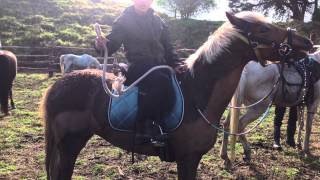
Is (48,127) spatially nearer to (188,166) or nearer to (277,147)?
(188,166)

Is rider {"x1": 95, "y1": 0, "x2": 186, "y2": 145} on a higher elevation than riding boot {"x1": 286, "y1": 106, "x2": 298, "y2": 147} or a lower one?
higher

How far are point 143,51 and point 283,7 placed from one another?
32031 mm

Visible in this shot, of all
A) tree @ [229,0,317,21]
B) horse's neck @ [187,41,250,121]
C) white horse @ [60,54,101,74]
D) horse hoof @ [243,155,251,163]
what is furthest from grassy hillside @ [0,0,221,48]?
horse's neck @ [187,41,250,121]

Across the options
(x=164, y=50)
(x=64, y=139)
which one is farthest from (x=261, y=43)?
(x=64, y=139)

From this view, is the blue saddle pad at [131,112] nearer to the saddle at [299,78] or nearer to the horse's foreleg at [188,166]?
the horse's foreleg at [188,166]

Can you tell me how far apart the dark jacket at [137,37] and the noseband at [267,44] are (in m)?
0.84

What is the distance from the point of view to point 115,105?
12.3 feet

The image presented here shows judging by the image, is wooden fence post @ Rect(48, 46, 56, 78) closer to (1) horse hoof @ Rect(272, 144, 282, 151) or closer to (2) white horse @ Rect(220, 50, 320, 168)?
(1) horse hoof @ Rect(272, 144, 282, 151)

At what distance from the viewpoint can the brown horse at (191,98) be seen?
3.47m

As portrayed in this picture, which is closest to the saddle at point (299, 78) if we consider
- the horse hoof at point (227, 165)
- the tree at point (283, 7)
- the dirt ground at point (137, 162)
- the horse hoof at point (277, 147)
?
the horse hoof at point (277, 147)

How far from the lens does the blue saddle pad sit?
360 centimetres

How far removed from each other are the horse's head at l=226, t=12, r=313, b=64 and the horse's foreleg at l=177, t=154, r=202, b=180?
109 cm

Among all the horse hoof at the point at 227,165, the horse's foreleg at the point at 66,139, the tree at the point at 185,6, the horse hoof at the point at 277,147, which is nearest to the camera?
the horse's foreleg at the point at 66,139

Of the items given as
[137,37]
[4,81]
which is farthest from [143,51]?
[4,81]
